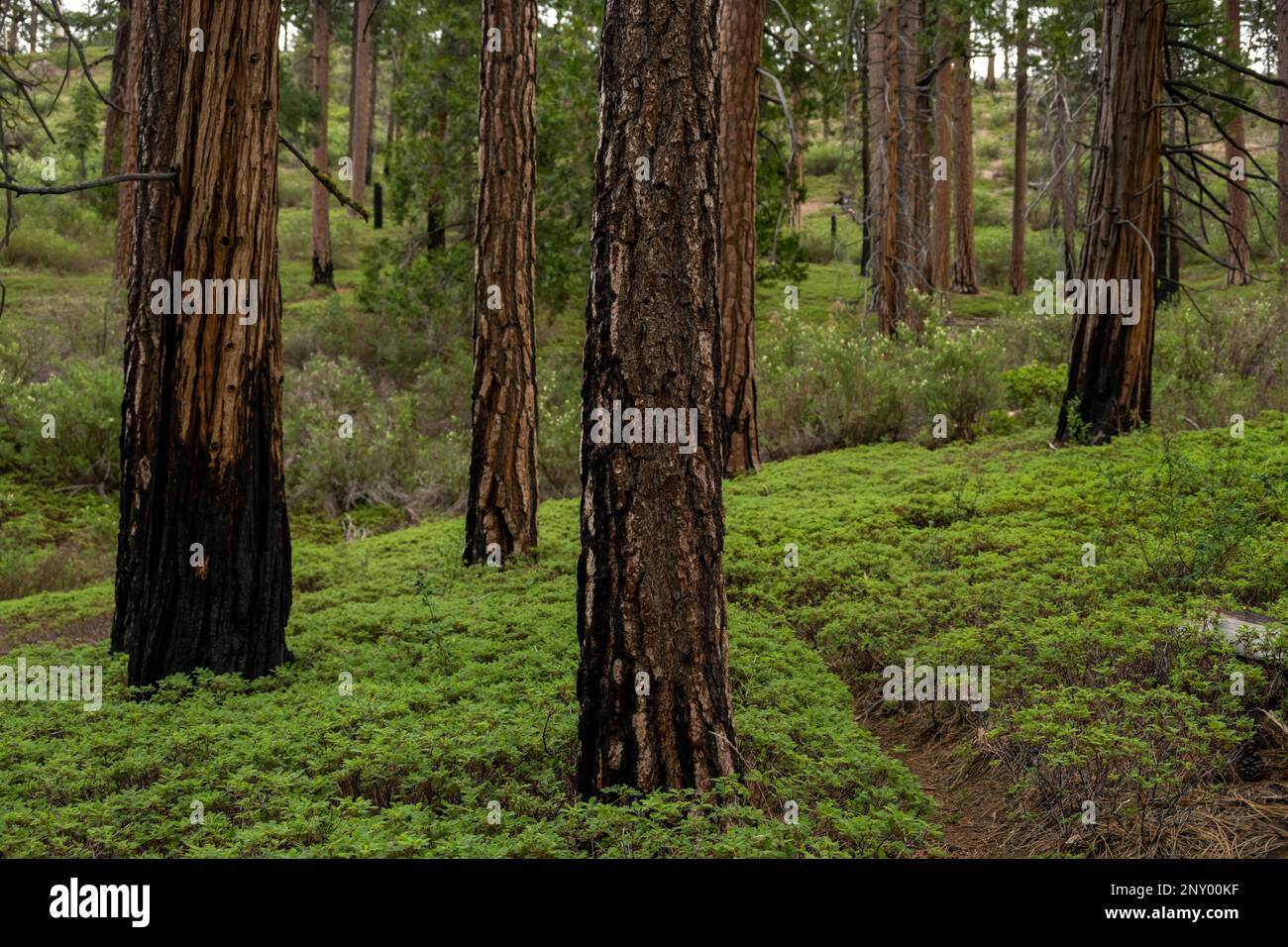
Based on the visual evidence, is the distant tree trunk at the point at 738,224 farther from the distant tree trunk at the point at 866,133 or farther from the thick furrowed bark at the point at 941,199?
the thick furrowed bark at the point at 941,199

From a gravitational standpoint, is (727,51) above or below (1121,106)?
→ above

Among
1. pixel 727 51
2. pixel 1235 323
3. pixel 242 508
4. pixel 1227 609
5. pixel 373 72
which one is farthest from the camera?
pixel 373 72

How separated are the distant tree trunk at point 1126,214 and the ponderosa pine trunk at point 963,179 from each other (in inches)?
635

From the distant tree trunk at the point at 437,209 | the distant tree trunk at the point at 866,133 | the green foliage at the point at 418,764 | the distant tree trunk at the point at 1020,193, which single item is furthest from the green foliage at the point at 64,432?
the distant tree trunk at the point at 1020,193

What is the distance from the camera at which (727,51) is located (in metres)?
11.8

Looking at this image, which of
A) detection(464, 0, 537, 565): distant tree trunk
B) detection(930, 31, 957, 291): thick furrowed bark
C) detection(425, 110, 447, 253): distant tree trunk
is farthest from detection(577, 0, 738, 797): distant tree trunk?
detection(930, 31, 957, 291): thick furrowed bark

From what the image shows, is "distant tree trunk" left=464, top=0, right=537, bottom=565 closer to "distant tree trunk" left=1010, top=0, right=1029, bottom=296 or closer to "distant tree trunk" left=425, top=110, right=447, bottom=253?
"distant tree trunk" left=425, top=110, right=447, bottom=253

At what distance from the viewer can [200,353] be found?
20.4 ft

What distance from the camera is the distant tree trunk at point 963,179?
2648 centimetres

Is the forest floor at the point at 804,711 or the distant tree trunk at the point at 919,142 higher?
the distant tree trunk at the point at 919,142

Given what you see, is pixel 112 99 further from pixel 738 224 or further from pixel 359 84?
pixel 738 224

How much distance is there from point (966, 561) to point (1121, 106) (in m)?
5.54
